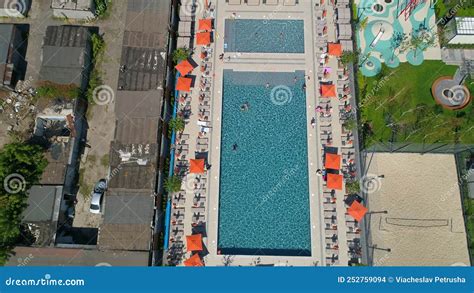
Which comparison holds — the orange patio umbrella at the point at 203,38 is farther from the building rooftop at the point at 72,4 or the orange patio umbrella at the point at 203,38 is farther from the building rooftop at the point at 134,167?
the building rooftop at the point at 134,167

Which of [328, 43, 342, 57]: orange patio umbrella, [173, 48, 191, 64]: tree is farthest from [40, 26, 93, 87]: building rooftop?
[328, 43, 342, 57]: orange patio umbrella

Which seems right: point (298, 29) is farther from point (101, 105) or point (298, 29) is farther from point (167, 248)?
point (167, 248)

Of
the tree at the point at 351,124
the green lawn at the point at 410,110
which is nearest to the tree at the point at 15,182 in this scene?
the tree at the point at 351,124

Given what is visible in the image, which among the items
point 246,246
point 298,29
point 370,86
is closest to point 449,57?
point 370,86

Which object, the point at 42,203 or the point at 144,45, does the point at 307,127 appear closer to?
the point at 144,45

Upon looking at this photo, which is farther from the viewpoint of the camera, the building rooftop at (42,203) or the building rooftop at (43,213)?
the building rooftop at (42,203)
